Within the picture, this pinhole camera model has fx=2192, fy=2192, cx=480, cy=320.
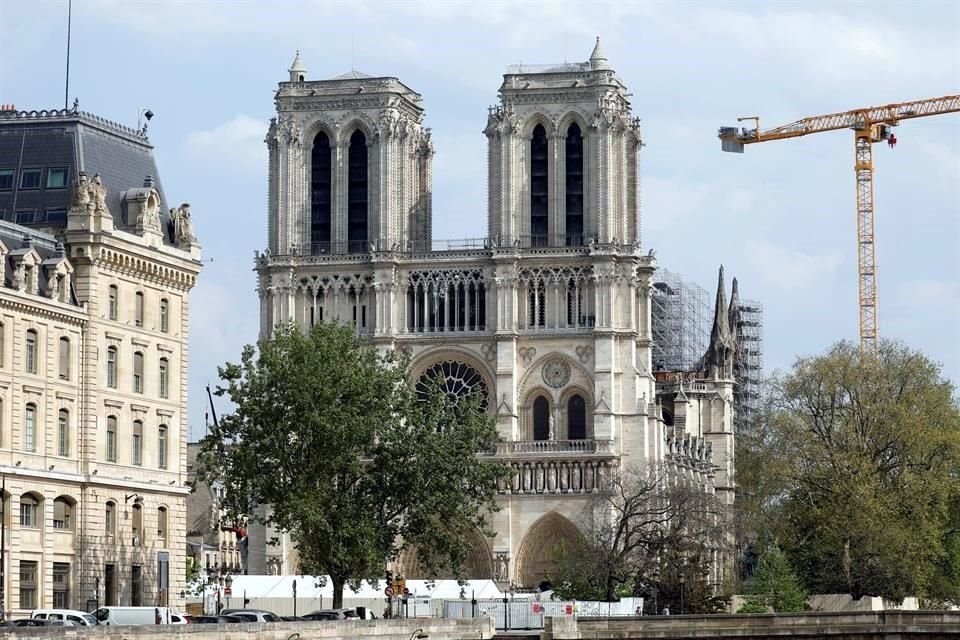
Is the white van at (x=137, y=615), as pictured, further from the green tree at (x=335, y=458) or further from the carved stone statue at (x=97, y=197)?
the carved stone statue at (x=97, y=197)

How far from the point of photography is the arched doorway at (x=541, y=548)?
400ft

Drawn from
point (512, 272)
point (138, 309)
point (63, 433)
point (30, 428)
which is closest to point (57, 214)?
point (138, 309)

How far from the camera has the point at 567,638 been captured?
71.7 metres

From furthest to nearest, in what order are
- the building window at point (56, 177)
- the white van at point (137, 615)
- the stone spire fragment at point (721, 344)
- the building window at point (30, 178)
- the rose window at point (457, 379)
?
the stone spire fragment at point (721, 344)
the rose window at point (457, 379)
the building window at point (30, 178)
the building window at point (56, 177)
the white van at point (137, 615)

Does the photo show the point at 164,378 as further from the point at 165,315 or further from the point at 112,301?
the point at 112,301

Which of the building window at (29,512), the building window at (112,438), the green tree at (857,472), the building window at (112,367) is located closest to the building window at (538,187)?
the green tree at (857,472)

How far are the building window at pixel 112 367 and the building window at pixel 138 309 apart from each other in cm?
194

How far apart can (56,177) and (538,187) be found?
53.5 meters

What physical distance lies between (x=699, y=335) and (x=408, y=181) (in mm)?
51268

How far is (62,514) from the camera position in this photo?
234 ft

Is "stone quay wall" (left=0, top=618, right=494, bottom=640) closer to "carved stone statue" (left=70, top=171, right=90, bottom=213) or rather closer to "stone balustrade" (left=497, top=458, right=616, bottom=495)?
"carved stone statue" (left=70, top=171, right=90, bottom=213)

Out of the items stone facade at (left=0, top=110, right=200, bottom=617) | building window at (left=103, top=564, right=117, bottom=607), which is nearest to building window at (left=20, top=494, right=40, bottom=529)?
stone facade at (left=0, top=110, right=200, bottom=617)

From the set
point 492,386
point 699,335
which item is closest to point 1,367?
point 492,386

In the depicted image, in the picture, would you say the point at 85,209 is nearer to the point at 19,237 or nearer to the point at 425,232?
the point at 19,237
